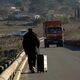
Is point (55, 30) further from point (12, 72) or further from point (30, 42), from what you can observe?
point (12, 72)

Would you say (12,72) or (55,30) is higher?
(12,72)

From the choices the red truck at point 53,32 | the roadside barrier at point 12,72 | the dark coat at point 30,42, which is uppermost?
the dark coat at point 30,42

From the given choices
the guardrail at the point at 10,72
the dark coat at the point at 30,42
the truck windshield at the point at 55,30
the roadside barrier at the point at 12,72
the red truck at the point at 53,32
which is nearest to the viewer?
the guardrail at the point at 10,72

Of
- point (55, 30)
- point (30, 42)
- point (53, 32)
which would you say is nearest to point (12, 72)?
point (30, 42)

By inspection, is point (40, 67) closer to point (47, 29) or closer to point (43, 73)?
point (43, 73)

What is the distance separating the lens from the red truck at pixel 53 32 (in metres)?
56.6

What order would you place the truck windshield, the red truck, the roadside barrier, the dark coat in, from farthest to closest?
the truck windshield
the red truck
the dark coat
the roadside barrier

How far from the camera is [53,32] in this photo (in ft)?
188

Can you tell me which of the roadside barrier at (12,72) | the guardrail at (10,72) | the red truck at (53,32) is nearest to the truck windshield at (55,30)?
the red truck at (53,32)

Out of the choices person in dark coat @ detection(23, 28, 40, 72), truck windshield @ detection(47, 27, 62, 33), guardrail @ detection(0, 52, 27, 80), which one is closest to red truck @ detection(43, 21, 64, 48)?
truck windshield @ detection(47, 27, 62, 33)

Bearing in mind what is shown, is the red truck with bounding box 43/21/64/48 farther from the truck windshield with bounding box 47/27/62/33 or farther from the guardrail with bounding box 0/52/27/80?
the guardrail with bounding box 0/52/27/80

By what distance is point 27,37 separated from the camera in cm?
2270

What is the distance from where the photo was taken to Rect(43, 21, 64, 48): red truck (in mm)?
56625

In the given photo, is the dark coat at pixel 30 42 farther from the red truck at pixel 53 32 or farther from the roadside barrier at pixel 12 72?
the red truck at pixel 53 32
